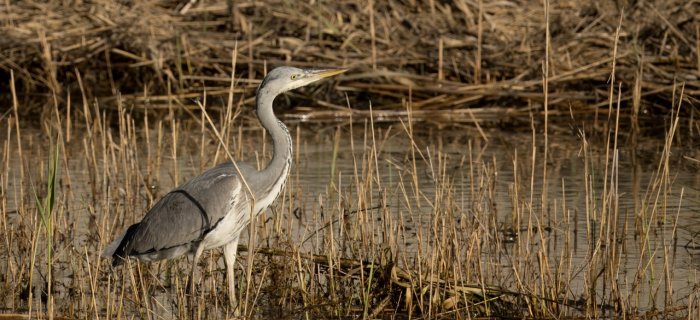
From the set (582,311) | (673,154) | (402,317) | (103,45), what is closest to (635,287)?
(582,311)

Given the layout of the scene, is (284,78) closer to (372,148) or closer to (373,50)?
(372,148)

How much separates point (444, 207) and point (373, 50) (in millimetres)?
5723

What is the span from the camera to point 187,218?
6.15 m

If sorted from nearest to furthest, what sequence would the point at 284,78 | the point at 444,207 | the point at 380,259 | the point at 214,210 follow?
the point at 380,259 → the point at 214,210 → the point at 284,78 → the point at 444,207

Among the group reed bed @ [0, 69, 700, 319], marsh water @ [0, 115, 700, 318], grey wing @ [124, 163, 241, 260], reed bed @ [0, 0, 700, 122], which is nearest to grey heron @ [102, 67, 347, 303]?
grey wing @ [124, 163, 241, 260]

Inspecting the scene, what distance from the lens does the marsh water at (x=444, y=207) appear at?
5855 mm

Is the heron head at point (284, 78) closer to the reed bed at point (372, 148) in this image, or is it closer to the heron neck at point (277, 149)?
the heron neck at point (277, 149)

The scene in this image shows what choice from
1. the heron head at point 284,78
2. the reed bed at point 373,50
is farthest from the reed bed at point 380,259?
the reed bed at point 373,50

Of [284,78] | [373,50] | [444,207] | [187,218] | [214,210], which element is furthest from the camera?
[373,50]

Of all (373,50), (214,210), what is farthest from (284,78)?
(373,50)

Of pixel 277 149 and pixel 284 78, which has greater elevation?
pixel 284 78

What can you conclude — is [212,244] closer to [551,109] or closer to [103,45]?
[551,109]

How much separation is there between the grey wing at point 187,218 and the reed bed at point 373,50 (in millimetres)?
6127

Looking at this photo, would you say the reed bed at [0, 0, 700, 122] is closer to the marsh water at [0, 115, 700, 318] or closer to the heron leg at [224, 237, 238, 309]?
the marsh water at [0, 115, 700, 318]
